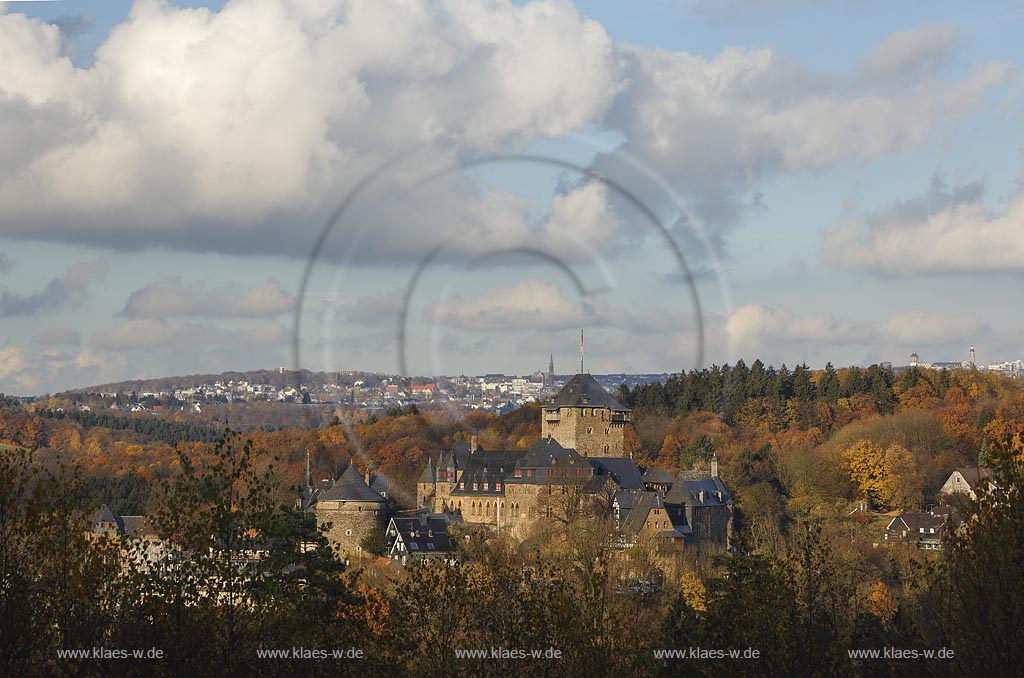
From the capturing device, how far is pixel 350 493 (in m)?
64.1

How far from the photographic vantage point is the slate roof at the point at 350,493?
63.8 m

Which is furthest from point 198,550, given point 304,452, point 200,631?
point 304,452

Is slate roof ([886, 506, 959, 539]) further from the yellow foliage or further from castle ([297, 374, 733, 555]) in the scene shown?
the yellow foliage

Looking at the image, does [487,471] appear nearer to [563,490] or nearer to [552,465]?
[552,465]

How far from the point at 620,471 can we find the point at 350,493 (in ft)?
41.6

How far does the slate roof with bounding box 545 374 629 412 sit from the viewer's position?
2931 inches

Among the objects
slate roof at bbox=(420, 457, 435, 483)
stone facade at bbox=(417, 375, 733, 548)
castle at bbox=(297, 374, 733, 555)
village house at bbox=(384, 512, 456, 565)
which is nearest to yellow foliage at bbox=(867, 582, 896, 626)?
castle at bbox=(297, 374, 733, 555)

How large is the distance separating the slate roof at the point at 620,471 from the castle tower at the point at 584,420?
538 centimetres

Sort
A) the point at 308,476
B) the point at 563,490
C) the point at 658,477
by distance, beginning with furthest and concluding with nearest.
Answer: the point at 308,476, the point at 658,477, the point at 563,490

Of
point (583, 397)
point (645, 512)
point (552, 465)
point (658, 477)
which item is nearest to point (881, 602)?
point (645, 512)

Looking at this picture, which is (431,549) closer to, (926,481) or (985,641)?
(926,481)

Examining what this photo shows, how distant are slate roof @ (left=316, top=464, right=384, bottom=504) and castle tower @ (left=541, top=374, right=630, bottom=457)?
40.4 ft

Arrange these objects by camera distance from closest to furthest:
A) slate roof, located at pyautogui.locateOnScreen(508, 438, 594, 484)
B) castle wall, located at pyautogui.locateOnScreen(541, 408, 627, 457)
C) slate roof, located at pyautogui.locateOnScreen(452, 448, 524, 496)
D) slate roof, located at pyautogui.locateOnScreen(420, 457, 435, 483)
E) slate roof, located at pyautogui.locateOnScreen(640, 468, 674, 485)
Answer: slate roof, located at pyautogui.locateOnScreen(508, 438, 594, 484) → slate roof, located at pyautogui.locateOnScreen(640, 468, 674, 485) → slate roof, located at pyautogui.locateOnScreen(452, 448, 524, 496) → castle wall, located at pyautogui.locateOnScreen(541, 408, 627, 457) → slate roof, located at pyautogui.locateOnScreen(420, 457, 435, 483)

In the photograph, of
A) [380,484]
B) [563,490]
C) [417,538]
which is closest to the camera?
[417,538]
